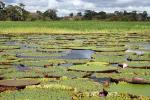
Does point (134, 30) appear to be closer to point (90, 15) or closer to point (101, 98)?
point (101, 98)

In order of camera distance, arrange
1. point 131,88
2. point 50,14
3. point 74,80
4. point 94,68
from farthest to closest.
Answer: point 50,14 < point 94,68 < point 74,80 < point 131,88

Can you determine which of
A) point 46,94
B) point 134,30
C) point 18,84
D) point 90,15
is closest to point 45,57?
point 18,84

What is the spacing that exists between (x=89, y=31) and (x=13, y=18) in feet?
77.5

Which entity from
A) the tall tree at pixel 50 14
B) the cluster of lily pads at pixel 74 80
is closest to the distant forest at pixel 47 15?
the tall tree at pixel 50 14

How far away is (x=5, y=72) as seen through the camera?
6465mm

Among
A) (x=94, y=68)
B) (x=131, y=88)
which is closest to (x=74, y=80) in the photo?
(x=131, y=88)

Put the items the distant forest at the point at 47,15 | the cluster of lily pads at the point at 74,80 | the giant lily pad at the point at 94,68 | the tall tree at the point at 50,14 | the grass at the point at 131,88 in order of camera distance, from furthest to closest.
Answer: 1. the tall tree at the point at 50,14
2. the distant forest at the point at 47,15
3. the giant lily pad at the point at 94,68
4. the grass at the point at 131,88
5. the cluster of lily pads at the point at 74,80

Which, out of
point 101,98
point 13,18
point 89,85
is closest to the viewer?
point 101,98

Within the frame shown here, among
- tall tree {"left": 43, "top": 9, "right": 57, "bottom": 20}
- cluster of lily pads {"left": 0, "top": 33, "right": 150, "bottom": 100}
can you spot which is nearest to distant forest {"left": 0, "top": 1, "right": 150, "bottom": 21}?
tall tree {"left": 43, "top": 9, "right": 57, "bottom": 20}

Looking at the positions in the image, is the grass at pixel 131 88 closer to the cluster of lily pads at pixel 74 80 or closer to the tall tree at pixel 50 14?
the cluster of lily pads at pixel 74 80

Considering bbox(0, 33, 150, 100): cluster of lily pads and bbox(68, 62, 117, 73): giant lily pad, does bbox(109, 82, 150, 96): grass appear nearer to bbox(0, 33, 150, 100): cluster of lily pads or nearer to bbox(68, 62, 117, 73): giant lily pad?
bbox(0, 33, 150, 100): cluster of lily pads

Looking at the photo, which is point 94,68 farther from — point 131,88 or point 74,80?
point 131,88

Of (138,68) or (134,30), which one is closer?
(138,68)

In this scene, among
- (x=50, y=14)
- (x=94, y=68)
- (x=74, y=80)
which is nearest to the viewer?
(x=74, y=80)
